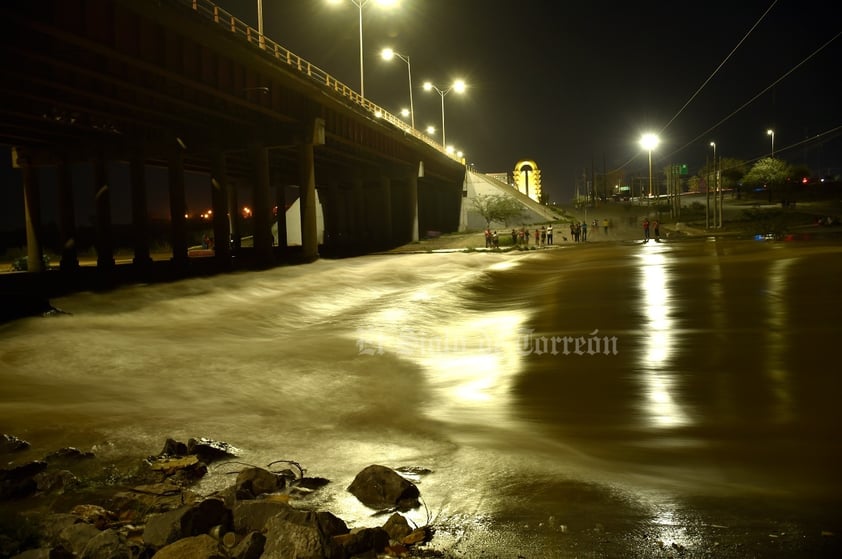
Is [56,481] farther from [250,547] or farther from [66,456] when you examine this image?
[250,547]

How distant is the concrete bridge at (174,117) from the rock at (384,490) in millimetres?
22074

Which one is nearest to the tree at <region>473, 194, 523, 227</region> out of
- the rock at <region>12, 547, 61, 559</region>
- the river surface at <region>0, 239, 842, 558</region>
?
the river surface at <region>0, 239, 842, 558</region>

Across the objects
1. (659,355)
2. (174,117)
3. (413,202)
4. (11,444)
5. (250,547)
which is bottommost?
(659,355)

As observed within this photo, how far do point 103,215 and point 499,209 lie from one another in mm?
51792

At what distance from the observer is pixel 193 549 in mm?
4586

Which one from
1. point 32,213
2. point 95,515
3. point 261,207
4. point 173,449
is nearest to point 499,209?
point 261,207

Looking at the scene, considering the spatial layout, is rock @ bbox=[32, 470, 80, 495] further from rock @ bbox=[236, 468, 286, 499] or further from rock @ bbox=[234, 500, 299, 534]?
rock @ bbox=[234, 500, 299, 534]

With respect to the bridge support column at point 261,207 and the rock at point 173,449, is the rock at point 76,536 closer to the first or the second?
the rock at point 173,449

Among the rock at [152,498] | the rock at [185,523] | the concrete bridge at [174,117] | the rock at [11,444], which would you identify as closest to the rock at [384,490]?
the rock at [185,523]

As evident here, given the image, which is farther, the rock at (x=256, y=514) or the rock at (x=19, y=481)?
the rock at (x=19, y=481)

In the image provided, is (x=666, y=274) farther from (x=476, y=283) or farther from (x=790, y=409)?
(x=790, y=409)

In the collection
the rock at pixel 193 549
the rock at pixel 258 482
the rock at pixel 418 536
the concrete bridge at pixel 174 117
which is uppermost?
the concrete bridge at pixel 174 117

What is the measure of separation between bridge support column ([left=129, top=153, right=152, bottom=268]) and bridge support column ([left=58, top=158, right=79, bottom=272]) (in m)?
5.10

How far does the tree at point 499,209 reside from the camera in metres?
89.9
